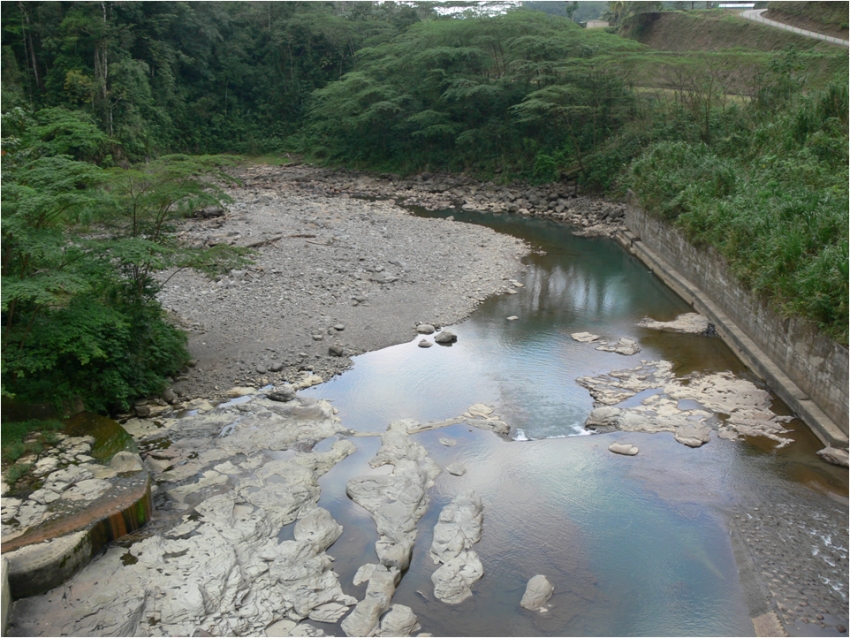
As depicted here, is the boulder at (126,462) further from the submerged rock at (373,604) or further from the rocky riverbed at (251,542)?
the submerged rock at (373,604)

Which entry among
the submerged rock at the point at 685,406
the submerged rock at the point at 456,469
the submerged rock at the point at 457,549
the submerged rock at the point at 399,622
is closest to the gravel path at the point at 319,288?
the submerged rock at the point at 456,469

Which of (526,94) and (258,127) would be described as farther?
(258,127)

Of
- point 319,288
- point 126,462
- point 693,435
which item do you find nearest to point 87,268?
point 126,462

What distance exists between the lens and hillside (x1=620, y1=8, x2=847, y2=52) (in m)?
28.3

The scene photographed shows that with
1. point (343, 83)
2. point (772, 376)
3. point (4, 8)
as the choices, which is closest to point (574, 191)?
point (343, 83)

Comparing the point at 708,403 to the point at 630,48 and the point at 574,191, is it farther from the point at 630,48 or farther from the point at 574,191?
the point at 630,48

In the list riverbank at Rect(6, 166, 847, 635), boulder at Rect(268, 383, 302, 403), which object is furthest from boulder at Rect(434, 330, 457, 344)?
boulder at Rect(268, 383, 302, 403)

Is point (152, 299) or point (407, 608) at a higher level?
point (152, 299)

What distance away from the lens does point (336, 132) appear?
35.1 metres

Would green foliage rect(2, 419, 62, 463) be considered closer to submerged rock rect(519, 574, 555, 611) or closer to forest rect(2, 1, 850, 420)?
forest rect(2, 1, 850, 420)

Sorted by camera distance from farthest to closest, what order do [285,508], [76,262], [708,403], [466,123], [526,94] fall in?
[466,123] → [526,94] → [708,403] → [76,262] → [285,508]

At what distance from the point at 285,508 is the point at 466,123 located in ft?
87.8

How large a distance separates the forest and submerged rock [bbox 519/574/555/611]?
5208 mm

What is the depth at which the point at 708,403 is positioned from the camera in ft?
31.5
